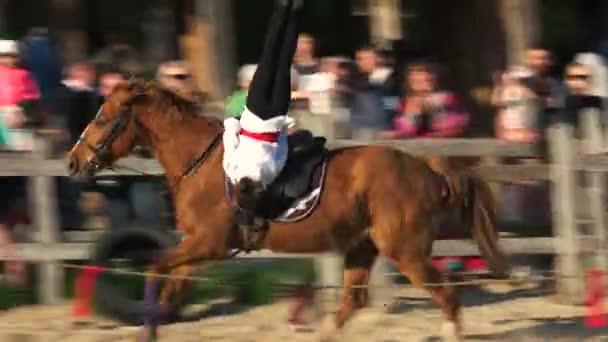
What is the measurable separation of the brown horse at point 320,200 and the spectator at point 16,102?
1.61 metres

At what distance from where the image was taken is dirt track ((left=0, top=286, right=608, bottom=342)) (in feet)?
30.9

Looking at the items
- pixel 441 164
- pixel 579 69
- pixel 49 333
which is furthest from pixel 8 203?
pixel 579 69

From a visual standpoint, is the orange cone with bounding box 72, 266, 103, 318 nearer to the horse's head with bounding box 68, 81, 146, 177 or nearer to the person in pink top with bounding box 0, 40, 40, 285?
the person in pink top with bounding box 0, 40, 40, 285

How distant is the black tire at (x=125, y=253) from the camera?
9.70 metres

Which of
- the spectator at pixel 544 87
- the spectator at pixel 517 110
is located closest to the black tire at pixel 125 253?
the spectator at pixel 517 110

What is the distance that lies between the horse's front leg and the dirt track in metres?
0.58

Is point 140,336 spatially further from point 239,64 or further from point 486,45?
point 239,64

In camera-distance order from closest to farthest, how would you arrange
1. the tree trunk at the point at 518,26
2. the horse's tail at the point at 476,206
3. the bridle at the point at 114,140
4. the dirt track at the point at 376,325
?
the bridle at the point at 114,140 < the horse's tail at the point at 476,206 < the dirt track at the point at 376,325 < the tree trunk at the point at 518,26

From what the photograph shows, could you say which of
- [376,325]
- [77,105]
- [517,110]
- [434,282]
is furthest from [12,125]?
[517,110]

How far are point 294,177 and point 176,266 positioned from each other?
2.89 feet

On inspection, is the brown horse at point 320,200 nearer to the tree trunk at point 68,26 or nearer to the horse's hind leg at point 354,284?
the horse's hind leg at point 354,284

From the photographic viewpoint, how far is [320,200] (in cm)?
881

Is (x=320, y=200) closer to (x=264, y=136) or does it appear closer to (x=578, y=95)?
(x=264, y=136)

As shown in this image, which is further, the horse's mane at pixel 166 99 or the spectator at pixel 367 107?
the spectator at pixel 367 107
